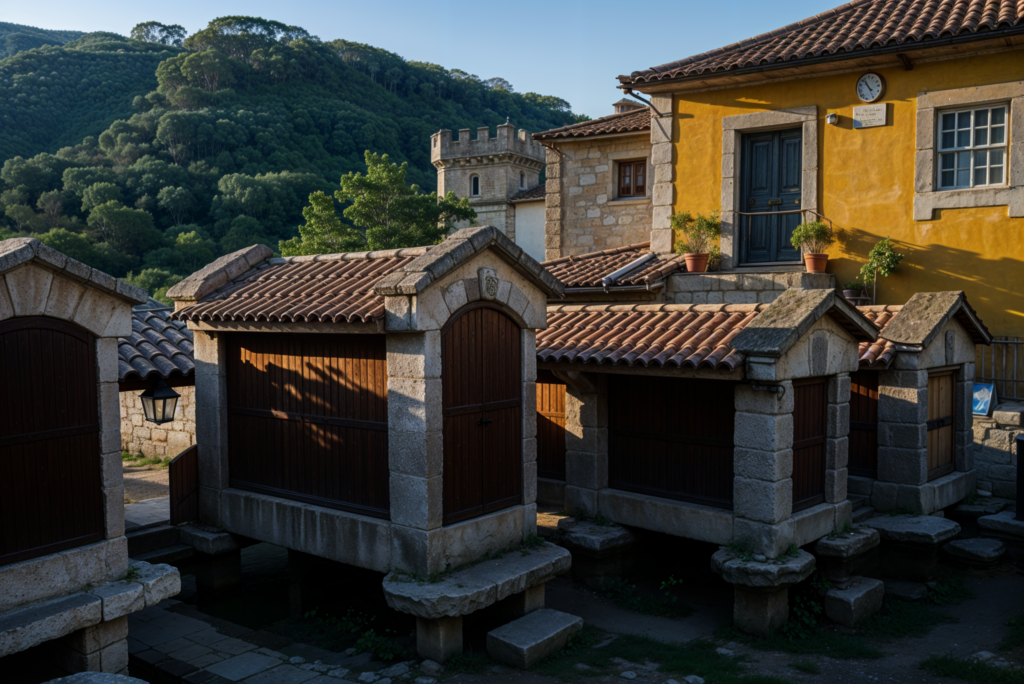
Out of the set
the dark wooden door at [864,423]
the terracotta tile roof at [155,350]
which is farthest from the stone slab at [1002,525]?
the terracotta tile roof at [155,350]

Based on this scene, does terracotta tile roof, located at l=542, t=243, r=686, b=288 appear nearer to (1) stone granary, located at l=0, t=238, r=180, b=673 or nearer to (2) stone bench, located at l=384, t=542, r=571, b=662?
(2) stone bench, located at l=384, t=542, r=571, b=662

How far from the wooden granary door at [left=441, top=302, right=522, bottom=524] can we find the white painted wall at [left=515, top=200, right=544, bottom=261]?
25.0 m

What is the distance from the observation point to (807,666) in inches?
240

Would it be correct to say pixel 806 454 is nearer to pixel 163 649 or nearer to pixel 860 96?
pixel 163 649

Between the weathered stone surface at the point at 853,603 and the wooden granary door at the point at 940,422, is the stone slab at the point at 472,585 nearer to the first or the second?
the weathered stone surface at the point at 853,603

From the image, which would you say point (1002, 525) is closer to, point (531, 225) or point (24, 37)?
point (531, 225)

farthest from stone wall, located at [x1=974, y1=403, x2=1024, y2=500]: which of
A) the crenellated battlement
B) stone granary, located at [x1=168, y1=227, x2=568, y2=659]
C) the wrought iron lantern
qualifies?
the crenellated battlement

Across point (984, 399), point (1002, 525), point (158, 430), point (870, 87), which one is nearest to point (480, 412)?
point (1002, 525)

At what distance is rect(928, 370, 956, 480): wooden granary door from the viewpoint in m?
8.77

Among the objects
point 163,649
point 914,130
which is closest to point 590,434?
point 163,649

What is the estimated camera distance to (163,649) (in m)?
6.55

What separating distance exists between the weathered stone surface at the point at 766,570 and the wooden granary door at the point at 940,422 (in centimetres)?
307

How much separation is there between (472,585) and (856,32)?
10237 mm

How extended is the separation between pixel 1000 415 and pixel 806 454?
4.00 metres
